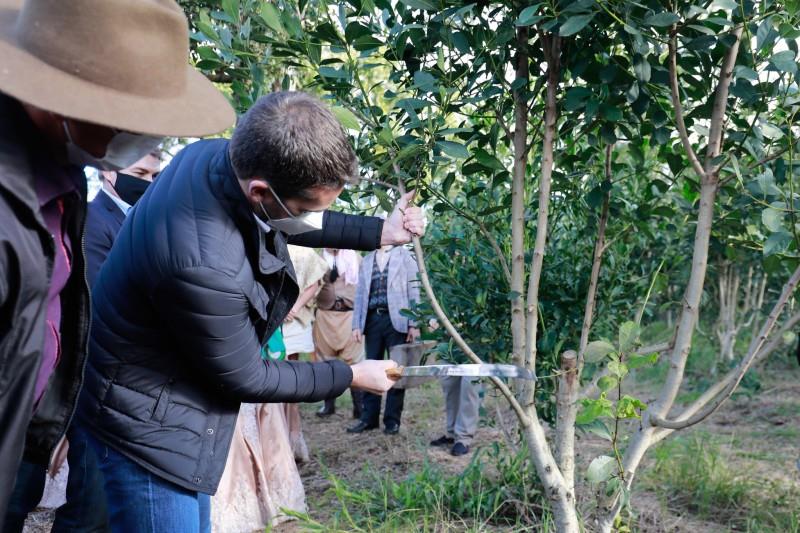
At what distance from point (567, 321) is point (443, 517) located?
1.05m

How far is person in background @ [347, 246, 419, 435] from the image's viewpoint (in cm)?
586

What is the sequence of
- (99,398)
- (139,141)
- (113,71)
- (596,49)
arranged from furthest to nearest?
(596,49), (99,398), (139,141), (113,71)

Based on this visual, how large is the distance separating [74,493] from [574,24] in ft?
6.23

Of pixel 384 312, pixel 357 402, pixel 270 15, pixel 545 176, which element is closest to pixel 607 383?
pixel 545 176

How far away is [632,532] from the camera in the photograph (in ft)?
10.2

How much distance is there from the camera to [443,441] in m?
5.68

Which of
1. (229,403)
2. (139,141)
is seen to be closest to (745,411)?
(229,403)

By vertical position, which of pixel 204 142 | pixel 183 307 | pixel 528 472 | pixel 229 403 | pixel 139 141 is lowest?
pixel 528 472

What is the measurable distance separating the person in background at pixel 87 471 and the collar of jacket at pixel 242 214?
303 millimetres

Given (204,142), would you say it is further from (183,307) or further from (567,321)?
(567,321)

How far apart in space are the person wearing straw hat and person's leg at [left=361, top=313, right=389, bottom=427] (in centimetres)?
486

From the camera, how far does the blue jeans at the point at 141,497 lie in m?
1.81

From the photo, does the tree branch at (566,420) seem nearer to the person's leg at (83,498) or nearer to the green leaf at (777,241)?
the green leaf at (777,241)

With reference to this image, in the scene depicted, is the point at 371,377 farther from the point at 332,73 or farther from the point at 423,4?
the point at 423,4
